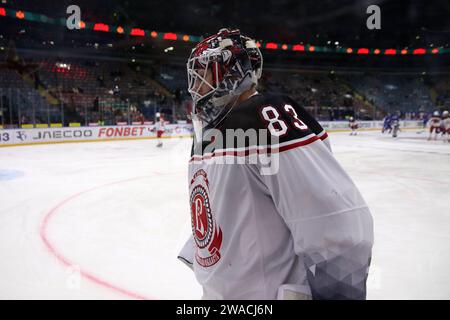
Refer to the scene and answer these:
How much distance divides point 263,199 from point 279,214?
0.06 meters

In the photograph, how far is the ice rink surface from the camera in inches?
104

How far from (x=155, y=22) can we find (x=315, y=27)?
11354mm

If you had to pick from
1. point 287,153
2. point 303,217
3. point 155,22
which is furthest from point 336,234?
point 155,22

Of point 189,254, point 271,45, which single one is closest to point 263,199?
point 189,254

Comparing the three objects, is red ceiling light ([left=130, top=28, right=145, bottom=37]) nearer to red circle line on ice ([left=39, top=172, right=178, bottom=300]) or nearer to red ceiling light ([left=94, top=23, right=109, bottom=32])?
red ceiling light ([left=94, top=23, right=109, bottom=32])

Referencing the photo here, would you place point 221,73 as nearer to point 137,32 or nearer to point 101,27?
point 101,27

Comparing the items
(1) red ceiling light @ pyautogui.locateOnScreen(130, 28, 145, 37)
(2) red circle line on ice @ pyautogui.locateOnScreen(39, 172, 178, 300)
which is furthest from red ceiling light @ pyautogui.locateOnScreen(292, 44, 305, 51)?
(2) red circle line on ice @ pyautogui.locateOnScreen(39, 172, 178, 300)

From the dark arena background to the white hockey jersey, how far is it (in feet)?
2.25

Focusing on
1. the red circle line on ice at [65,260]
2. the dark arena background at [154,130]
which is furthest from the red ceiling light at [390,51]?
the red circle line on ice at [65,260]

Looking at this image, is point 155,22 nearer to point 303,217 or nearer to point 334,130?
point 334,130

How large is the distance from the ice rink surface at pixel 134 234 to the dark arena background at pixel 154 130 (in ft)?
0.06

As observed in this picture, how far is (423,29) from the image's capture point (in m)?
27.9

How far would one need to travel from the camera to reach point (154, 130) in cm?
1834
